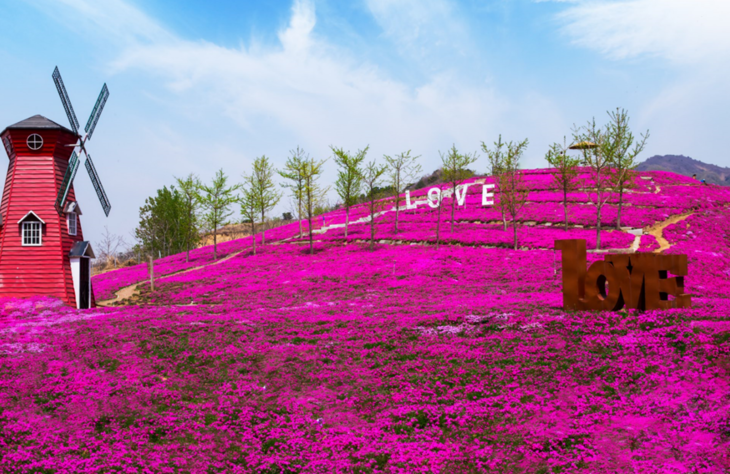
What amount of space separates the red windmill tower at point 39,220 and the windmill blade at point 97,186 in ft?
5.67

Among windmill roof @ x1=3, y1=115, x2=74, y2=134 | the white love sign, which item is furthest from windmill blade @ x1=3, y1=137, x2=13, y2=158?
the white love sign

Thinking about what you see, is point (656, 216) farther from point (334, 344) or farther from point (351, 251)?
point (334, 344)

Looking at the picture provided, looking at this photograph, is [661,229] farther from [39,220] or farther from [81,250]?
[39,220]

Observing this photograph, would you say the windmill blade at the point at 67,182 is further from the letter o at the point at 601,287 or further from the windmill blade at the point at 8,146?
the letter o at the point at 601,287

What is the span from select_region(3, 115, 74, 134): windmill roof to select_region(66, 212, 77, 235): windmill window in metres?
4.52

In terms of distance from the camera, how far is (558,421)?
9.79 metres

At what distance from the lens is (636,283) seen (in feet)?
49.2

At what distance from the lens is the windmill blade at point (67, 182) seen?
2392cm

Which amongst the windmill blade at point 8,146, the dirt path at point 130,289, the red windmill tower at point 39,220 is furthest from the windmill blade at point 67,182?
the dirt path at point 130,289

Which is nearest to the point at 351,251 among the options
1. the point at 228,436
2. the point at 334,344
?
the point at 334,344

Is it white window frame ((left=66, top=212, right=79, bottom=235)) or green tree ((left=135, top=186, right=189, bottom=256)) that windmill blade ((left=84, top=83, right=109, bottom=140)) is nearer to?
white window frame ((left=66, top=212, right=79, bottom=235))

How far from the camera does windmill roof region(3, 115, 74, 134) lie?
23672 mm

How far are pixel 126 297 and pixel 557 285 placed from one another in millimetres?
28286

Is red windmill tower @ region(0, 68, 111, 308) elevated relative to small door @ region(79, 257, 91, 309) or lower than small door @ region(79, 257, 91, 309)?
elevated
